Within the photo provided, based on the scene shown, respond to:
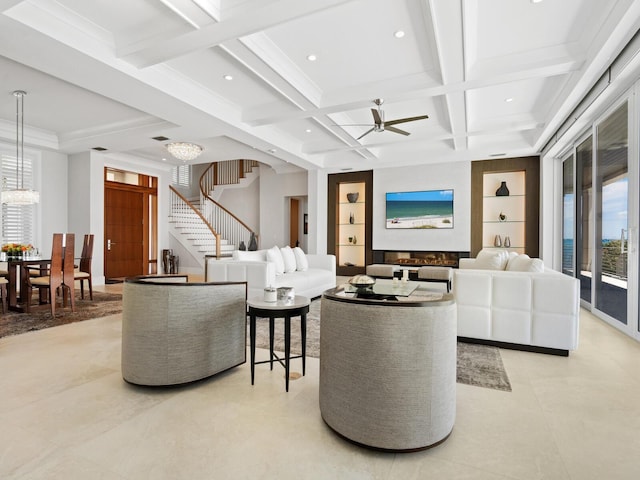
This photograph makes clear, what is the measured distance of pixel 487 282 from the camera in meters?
3.39

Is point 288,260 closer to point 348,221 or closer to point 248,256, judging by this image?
point 248,256

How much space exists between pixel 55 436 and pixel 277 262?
3438mm

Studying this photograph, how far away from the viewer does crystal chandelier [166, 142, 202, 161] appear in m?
6.70

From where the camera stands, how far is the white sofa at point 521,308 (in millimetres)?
3127

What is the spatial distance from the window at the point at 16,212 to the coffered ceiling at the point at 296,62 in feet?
1.65

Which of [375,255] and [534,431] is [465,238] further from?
[534,431]

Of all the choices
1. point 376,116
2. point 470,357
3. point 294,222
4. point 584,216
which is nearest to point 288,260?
point 376,116

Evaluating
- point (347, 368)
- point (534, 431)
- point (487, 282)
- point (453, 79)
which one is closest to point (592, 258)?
→ point (487, 282)

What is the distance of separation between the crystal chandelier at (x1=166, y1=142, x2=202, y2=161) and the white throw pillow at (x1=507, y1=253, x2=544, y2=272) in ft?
19.0

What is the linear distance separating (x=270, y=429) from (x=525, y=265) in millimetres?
2934

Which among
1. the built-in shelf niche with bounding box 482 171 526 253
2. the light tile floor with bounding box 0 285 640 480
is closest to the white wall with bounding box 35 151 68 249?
the light tile floor with bounding box 0 285 640 480

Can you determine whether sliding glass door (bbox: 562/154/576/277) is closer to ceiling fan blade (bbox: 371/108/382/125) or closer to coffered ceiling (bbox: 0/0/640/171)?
coffered ceiling (bbox: 0/0/640/171)

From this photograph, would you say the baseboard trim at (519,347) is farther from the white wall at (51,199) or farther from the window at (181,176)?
the window at (181,176)

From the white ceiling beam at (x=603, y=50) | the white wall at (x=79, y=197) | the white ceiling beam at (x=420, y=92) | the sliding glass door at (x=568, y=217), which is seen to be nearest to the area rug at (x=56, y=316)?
the white wall at (x=79, y=197)
